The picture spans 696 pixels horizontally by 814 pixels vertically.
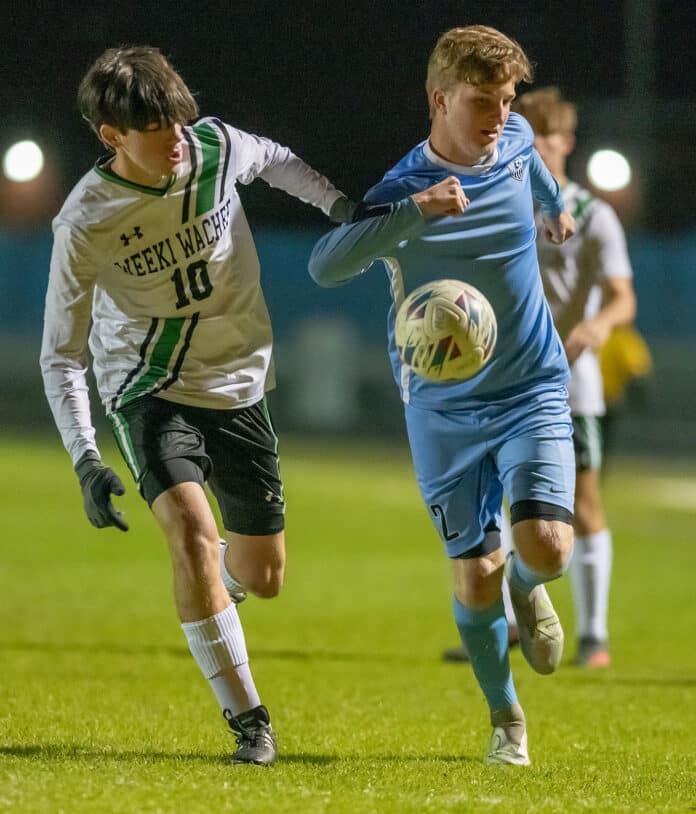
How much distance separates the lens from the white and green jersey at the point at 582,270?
7.66 meters

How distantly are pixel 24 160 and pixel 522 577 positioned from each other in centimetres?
751

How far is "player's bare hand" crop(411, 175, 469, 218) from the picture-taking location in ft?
15.6

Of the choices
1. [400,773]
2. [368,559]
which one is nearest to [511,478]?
[400,773]

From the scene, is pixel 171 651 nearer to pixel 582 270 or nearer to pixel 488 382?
pixel 582 270

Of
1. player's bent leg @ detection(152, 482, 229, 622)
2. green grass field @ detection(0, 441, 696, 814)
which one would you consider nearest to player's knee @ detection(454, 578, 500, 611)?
green grass field @ detection(0, 441, 696, 814)

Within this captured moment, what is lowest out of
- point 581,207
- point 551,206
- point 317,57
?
point 551,206

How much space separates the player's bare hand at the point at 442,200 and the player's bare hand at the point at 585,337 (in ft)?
8.52

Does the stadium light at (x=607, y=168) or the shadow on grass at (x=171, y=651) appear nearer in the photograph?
the shadow on grass at (x=171, y=651)

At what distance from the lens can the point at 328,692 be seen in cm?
704

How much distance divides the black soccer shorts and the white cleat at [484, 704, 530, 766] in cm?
106

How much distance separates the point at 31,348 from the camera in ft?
100

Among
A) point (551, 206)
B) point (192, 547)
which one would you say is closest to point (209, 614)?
point (192, 547)

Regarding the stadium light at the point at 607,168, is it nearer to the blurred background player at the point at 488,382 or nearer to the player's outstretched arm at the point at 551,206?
the player's outstretched arm at the point at 551,206

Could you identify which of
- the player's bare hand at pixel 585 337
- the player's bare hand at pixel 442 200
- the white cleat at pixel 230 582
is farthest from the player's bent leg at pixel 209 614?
the player's bare hand at pixel 585 337
